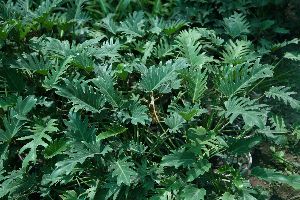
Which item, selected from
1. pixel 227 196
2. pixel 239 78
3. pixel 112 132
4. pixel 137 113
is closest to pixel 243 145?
pixel 227 196

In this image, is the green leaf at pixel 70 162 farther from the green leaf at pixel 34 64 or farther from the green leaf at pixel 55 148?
the green leaf at pixel 34 64

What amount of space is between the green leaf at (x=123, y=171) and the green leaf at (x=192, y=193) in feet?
0.97

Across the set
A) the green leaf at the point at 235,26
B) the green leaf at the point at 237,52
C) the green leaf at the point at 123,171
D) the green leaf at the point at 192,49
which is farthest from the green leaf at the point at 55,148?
the green leaf at the point at 235,26

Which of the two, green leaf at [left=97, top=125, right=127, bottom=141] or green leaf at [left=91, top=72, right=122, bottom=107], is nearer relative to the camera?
green leaf at [left=97, top=125, right=127, bottom=141]

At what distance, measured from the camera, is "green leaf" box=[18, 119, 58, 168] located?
9.17ft

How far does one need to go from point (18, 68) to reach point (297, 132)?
1896 millimetres

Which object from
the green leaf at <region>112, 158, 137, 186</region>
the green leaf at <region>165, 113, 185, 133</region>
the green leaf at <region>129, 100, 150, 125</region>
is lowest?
the green leaf at <region>112, 158, 137, 186</region>

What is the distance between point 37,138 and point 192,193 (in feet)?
3.17

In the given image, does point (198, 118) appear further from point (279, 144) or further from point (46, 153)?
point (46, 153)

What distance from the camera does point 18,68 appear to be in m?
3.21

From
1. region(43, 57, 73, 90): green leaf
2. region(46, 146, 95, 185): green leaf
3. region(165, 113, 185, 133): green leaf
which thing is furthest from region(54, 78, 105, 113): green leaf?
region(165, 113, 185, 133): green leaf

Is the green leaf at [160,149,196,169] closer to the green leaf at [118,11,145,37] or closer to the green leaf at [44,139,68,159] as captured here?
the green leaf at [44,139,68,159]

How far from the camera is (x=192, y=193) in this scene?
8.80ft

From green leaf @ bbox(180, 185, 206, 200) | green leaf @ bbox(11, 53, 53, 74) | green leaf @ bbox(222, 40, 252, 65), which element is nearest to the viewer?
green leaf @ bbox(180, 185, 206, 200)
